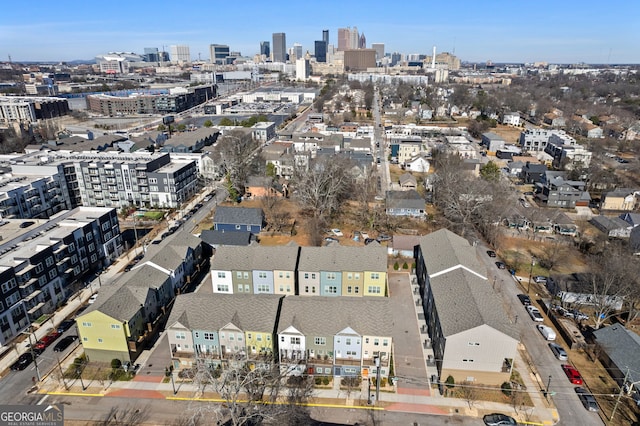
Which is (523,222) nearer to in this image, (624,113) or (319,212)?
(319,212)

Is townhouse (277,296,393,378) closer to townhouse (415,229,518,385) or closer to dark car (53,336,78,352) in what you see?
townhouse (415,229,518,385)

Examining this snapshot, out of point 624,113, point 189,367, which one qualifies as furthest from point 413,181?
point 624,113

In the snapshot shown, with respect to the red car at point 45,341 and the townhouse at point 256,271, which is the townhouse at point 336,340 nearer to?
the townhouse at point 256,271

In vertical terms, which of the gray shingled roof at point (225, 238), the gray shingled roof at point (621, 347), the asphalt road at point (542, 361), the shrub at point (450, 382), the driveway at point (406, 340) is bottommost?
the asphalt road at point (542, 361)

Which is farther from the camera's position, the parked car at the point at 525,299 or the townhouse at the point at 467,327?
the parked car at the point at 525,299

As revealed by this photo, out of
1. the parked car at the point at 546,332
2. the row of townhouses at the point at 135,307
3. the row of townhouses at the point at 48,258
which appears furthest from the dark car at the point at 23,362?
the parked car at the point at 546,332

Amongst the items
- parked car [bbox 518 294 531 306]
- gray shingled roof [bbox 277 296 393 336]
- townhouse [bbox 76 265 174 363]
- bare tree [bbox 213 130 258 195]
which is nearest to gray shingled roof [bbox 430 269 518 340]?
gray shingled roof [bbox 277 296 393 336]

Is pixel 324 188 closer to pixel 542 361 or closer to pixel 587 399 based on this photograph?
pixel 542 361
